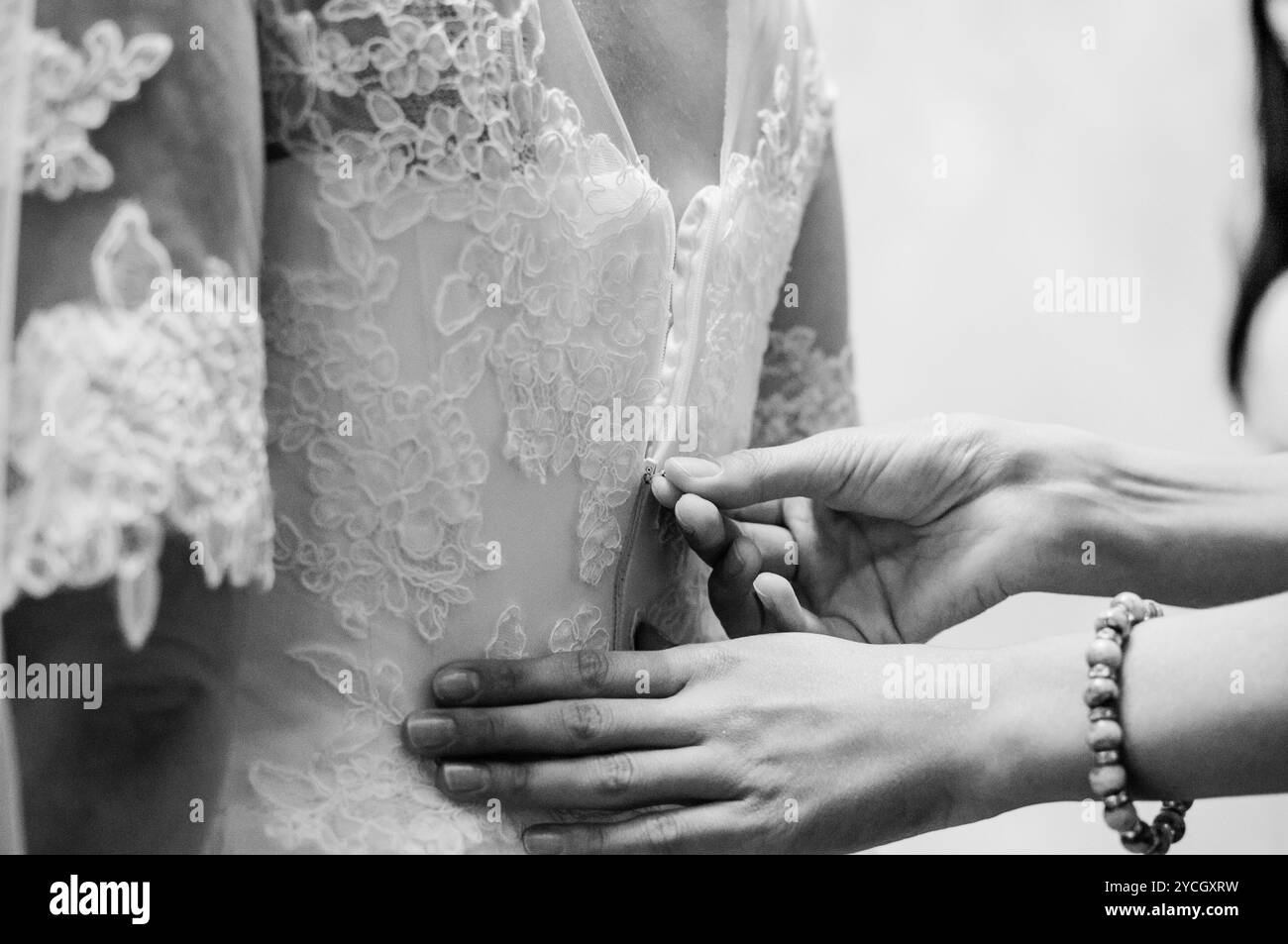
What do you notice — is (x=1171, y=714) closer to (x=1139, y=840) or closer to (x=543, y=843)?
(x=1139, y=840)

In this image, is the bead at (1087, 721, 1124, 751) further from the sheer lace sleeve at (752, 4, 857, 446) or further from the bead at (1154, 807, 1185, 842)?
the sheer lace sleeve at (752, 4, 857, 446)

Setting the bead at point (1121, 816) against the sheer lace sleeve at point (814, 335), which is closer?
the bead at point (1121, 816)

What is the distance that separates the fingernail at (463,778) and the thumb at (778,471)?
0.80ft

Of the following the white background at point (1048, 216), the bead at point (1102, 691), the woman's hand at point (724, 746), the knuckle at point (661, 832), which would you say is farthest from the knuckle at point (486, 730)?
the white background at point (1048, 216)

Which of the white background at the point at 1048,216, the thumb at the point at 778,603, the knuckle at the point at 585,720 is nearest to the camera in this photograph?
the knuckle at the point at 585,720

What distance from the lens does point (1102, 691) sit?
0.73 metres

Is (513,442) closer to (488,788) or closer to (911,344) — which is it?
(488,788)

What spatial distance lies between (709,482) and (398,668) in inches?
10.4

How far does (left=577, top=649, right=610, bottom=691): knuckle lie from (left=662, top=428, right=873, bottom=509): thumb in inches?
5.6

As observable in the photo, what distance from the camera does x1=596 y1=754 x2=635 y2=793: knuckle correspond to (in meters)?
0.71

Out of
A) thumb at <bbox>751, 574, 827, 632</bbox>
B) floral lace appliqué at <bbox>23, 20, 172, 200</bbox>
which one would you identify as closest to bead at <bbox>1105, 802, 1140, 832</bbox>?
thumb at <bbox>751, 574, 827, 632</bbox>

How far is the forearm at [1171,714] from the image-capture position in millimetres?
716

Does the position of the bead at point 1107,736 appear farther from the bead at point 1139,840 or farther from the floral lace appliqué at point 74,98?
the floral lace appliqué at point 74,98
